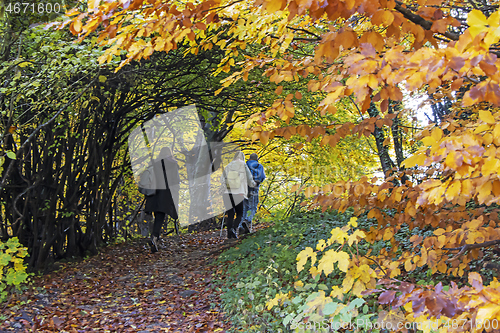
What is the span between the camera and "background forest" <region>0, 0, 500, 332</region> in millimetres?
1632

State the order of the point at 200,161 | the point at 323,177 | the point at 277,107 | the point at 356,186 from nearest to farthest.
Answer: the point at 277,107, the point at 356,186, the point at 323,177, the point at 200,161

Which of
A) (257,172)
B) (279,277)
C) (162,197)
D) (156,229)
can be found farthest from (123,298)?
(257,172)

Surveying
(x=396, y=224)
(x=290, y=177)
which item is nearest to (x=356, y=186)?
(x=396, y=224)

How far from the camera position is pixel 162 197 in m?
7.88

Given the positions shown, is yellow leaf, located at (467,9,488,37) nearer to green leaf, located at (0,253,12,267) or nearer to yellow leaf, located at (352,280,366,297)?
yellow leaf, located at (352,280,366,297)

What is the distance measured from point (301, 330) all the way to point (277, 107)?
2019 millimetres

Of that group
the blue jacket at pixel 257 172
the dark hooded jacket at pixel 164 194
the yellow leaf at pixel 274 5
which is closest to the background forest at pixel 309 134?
the yellow leaf at pixel 274 5

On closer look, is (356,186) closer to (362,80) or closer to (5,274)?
(362,80)

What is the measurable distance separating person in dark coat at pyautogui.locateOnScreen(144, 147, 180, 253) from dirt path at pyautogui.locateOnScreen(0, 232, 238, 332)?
68 centimetres

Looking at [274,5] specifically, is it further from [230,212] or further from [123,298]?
[230,212]

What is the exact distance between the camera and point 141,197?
12.5m

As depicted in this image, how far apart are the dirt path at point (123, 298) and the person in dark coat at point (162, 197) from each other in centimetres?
68

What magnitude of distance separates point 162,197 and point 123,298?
2864mm

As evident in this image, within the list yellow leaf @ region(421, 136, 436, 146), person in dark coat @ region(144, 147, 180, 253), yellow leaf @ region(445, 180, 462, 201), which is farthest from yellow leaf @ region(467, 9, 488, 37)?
person in dark coat @ region(144, 147, 180, 253)
